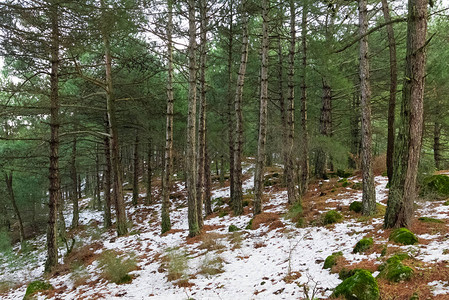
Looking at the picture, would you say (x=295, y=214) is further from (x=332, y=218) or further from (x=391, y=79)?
(x=391, y=79)

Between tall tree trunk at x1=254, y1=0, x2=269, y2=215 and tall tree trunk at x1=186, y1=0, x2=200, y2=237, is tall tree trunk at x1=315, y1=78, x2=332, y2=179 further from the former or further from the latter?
tall tree trunk at x1=186, y1=0, x2=200, y2=237

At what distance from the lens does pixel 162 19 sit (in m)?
9.72

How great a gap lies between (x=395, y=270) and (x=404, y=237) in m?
1.43

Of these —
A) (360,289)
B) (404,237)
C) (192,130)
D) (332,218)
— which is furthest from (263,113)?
(360,289)

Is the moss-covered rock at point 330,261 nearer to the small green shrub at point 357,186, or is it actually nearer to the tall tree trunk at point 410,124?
the tall tree trunk at point 410,124

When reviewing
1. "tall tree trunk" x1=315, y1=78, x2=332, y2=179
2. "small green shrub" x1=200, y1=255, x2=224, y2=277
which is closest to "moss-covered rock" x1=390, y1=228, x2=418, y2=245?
"small green shrub" x1=200, y1=255, x2=224, y2=277

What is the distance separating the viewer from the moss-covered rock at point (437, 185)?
7.47 m

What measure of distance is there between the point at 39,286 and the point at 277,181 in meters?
12.9

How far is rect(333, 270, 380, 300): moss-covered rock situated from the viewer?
3.17 meters

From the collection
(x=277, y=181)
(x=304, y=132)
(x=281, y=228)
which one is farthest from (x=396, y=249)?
(x=277, y=181)

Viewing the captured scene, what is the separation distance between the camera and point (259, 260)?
5.79 meters

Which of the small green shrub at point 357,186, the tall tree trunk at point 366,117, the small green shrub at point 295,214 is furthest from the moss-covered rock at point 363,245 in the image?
the small green shrub at point 357,186

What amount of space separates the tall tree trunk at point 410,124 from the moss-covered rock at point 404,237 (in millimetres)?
526

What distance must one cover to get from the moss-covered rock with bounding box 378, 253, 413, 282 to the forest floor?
0.09 meters
